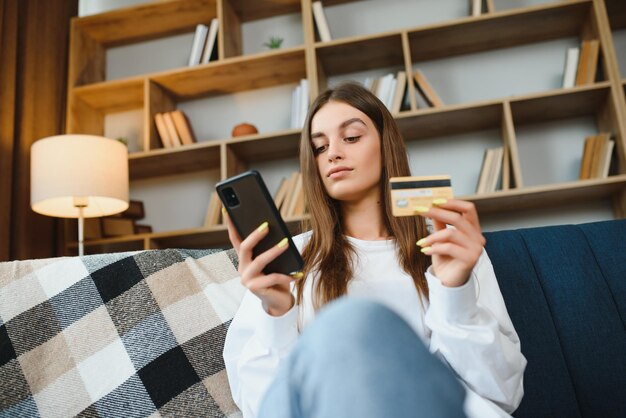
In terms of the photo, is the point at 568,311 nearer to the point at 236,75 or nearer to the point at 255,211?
the point at 255,211

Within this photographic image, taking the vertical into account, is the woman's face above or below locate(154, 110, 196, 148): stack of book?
above

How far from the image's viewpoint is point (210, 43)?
261 cm

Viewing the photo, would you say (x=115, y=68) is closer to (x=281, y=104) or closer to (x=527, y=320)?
(x=281, y=104)

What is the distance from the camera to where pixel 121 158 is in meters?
2.28

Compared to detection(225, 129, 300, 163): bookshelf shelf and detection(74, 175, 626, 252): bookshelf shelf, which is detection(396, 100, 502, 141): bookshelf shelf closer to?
detection(74, 175, 626, 252): bookshelf shelf

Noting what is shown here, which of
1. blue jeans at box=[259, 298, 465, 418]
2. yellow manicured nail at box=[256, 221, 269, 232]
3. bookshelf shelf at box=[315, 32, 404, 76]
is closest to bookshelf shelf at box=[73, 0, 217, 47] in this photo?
bookshelf shelf at box=[315, 32, 404, 76]

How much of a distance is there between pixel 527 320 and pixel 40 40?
2.53 meters

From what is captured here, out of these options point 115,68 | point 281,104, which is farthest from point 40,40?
point 281,104

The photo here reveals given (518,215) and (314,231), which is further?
(518,215)

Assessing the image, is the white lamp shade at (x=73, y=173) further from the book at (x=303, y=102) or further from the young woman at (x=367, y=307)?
the young woman at (x=367, y=307)

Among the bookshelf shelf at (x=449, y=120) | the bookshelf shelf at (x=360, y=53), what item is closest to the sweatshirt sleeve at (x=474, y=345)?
the bookshelf shelf at (x=449, y=120)

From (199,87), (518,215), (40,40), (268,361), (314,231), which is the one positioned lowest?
(518,215)

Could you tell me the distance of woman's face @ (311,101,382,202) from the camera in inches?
44.6

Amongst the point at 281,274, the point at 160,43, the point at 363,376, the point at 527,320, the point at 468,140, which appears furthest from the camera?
the point at 160,43
